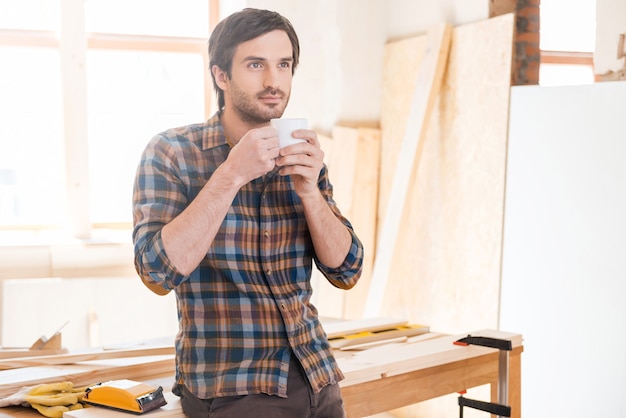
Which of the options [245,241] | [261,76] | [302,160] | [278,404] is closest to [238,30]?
[261,76]

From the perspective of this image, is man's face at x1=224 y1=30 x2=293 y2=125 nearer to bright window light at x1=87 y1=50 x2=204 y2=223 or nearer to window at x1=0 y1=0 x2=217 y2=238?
window at x1=0 y1=0 x2=217 y2=238

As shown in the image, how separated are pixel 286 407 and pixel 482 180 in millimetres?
2233

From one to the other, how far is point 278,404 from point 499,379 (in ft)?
3.13

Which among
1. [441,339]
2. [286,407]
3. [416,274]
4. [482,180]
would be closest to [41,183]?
[416,274]

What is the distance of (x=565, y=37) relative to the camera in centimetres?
500

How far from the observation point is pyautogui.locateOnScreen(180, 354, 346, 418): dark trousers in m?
1.53

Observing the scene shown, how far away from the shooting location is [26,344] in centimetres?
399

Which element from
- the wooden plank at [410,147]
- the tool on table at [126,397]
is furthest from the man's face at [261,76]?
the wooden plank at [410,147]

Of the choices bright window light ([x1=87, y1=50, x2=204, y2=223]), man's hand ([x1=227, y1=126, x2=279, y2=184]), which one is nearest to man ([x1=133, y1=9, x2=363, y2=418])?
man's hand ([x1=227, y1=126, x2=279, y2=184])

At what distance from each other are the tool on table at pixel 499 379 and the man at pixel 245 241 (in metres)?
0.65

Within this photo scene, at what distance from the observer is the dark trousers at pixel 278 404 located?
60.4 inches

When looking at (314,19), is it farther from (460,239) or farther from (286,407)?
(286,407)

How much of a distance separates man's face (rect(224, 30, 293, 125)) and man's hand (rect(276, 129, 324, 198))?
0.17 meters

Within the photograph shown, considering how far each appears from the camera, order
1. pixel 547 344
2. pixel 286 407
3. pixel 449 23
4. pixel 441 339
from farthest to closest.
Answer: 1. pixel 449 23
2. pixel 547 344
3. pixel 441 339
4. pixel 286 407
